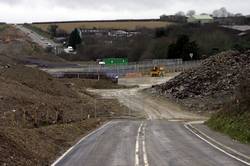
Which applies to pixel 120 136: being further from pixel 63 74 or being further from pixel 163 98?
pixel 63 74

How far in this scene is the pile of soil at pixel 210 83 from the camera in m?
60.4

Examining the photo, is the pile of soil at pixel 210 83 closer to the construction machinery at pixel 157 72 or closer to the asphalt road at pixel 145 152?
the construction machinery at pixel 157 72

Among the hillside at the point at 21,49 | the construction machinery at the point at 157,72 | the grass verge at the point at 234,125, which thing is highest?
the hillside at the point at 21,49

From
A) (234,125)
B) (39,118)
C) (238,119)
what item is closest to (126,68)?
(39,118)

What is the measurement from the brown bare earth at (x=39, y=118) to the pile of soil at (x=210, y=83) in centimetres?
795

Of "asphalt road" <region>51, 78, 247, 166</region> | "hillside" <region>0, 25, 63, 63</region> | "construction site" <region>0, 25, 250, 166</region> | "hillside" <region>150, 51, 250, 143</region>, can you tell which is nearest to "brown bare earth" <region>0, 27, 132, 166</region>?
"construction site" <region>0, 25, 250, 166</region>

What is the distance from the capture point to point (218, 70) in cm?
6712

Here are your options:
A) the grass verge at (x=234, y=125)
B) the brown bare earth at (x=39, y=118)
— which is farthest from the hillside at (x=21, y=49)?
the grass verge at (x=234, y=125)

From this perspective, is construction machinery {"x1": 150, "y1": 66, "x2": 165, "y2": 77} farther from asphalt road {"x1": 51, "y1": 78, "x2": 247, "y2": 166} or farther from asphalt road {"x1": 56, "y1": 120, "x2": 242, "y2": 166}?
asphalt road {"x1": 56, "y1": 120, "x2": 242, "y2": 166}

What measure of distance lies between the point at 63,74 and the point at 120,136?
64.5 m

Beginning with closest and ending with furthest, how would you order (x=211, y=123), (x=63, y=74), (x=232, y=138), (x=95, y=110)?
1. (x=232, y=138)
2. (x=211, y=123)
3. (x=95, y=110)
4. (x=63, y=74)

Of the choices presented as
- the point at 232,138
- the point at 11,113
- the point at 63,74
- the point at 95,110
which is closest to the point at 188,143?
the point at 232,138

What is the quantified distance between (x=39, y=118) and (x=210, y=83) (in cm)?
3503

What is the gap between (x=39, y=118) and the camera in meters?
33.4
